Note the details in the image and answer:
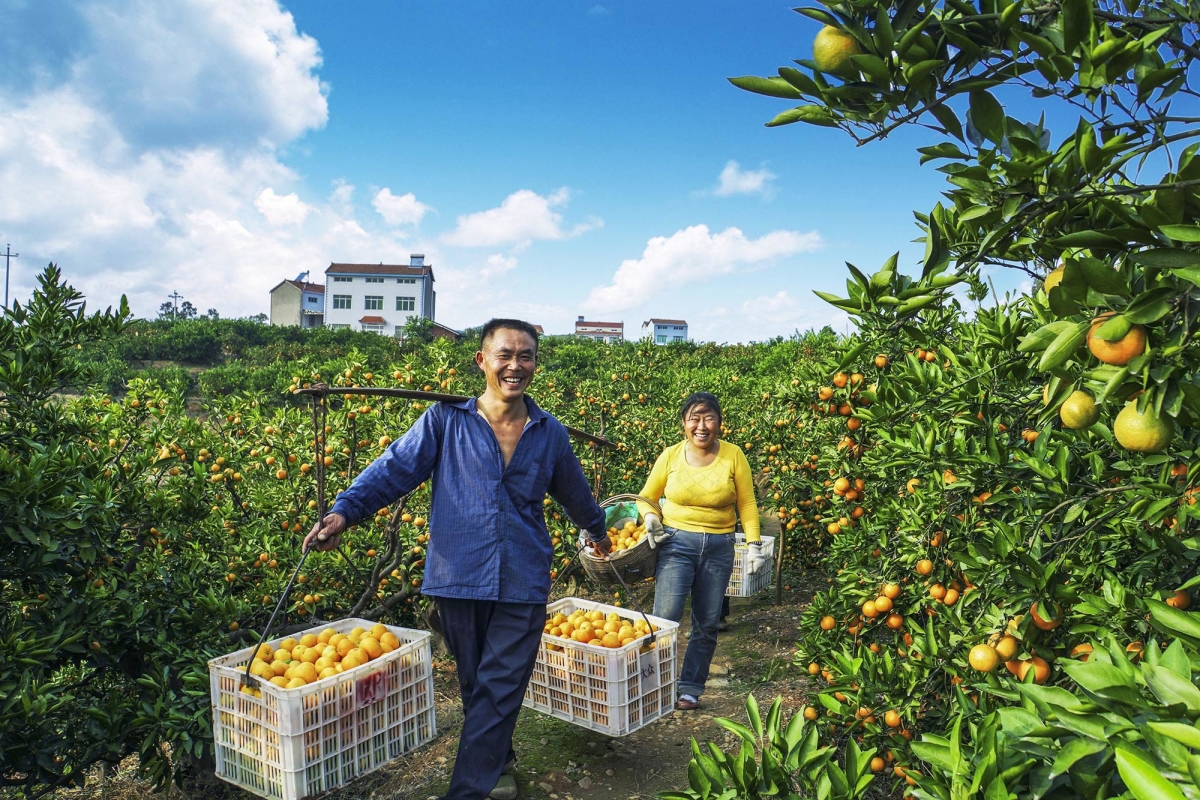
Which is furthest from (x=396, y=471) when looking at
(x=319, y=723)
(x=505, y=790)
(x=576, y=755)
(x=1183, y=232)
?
(x=1183, y=232)

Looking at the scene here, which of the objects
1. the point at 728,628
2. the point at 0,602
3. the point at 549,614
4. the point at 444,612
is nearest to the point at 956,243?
the point at 444,612

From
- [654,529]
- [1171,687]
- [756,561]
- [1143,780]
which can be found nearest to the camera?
[1143,780]

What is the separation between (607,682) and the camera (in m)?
3.29

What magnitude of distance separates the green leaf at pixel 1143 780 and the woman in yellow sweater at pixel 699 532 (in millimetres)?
→ 3279

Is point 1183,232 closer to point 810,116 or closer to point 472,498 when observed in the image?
point 810,116

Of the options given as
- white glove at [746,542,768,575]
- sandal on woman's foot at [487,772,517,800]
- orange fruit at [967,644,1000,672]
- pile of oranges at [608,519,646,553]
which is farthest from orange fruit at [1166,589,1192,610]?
white glove at [746,542,768,575]

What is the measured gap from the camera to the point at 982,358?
2695mm

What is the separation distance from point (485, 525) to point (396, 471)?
41cm

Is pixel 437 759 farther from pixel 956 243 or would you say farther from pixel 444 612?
pixel 956 243

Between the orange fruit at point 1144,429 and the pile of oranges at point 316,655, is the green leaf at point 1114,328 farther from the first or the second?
the pile of oranges at point 316,655

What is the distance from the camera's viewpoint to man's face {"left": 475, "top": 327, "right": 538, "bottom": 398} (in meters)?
3.02

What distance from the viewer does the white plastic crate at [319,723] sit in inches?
105

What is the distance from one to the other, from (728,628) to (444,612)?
362cm

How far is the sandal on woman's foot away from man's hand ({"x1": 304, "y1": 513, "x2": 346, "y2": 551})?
1.39m
